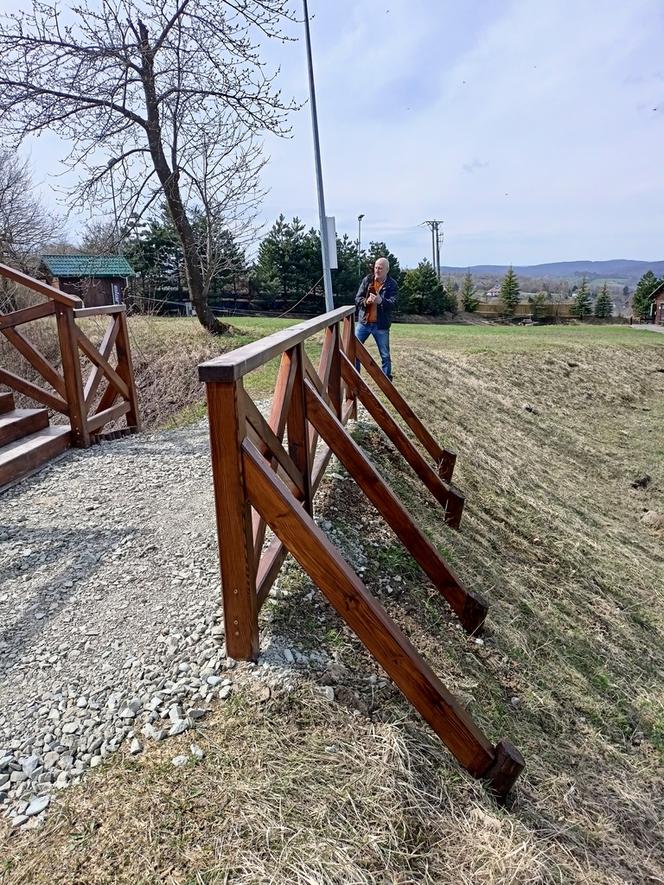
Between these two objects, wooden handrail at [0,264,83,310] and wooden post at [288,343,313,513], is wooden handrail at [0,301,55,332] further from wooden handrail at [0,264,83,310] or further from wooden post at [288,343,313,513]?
wooden post at [288,343,313,513]

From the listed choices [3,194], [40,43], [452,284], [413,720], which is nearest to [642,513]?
[413,720]

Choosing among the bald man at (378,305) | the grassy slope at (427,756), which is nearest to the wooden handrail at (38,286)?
the grassy slope at (427,756)

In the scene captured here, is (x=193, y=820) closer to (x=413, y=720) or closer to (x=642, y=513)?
(x=413, y=720)

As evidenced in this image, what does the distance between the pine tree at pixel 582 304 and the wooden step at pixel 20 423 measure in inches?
1684

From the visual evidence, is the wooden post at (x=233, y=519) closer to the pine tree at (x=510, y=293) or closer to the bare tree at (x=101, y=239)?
the bare tree at (x=101, y=239)

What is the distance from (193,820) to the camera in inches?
68.7

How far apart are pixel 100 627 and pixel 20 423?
3.10 meters

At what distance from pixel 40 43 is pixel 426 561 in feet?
33.1

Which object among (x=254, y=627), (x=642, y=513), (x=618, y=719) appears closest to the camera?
(x=254, y=627)

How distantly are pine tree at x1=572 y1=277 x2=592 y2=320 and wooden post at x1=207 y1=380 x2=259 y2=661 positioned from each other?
146 feet

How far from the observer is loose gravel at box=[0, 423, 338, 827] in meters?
2.07

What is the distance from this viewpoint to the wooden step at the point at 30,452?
4434 millimetres

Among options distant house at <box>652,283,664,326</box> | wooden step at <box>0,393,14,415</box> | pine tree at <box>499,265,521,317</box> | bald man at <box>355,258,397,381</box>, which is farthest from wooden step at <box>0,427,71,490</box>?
distant house at <box>652,283,664,326</box>

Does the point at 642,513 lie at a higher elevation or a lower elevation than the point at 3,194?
Result: lower
